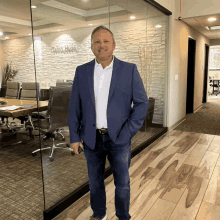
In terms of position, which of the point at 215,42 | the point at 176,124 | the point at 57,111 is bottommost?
the point at 176,124

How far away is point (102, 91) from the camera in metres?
1.53

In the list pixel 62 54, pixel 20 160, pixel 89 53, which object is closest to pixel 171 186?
pixel 89 53

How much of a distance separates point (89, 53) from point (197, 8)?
3.13m

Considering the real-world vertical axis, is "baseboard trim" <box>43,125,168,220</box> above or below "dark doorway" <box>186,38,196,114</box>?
below

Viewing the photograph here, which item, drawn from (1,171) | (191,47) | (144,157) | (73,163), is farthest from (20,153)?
(191,47)

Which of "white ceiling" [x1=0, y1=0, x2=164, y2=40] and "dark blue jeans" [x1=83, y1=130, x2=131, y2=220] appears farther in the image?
"white ceiling" [x1=0, y1=0, x2=164, y2=40]

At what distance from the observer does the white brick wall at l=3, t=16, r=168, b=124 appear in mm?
1826

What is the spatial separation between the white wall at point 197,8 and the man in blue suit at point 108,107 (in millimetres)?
3502

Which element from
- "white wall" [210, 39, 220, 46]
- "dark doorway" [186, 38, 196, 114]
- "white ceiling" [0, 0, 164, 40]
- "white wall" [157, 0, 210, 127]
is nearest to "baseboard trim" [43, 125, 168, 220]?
"white ceiling" [0, 0, 164, 40]

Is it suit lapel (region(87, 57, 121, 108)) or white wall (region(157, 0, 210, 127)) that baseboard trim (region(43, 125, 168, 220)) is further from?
white wall (region(157, 0, 210, 127))

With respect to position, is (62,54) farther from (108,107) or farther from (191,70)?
(191,70)

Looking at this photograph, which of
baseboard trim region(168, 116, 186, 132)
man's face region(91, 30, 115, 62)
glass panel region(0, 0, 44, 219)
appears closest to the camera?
man's face region(91, 30, 115, 62)

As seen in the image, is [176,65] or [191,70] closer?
[176,65]

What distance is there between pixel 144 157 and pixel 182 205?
1.21 m
